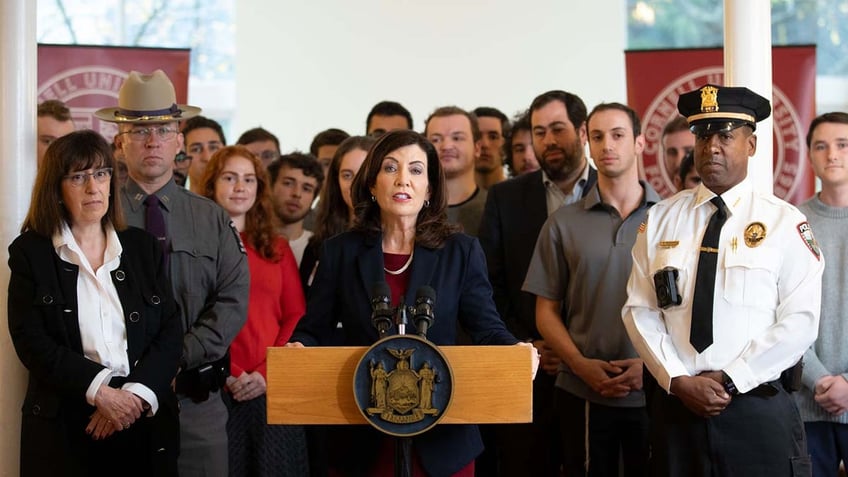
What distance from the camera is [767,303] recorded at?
384cm

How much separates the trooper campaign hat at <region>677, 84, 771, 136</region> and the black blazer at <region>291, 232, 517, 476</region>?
1.03 meters

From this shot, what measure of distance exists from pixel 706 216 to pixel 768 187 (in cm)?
71

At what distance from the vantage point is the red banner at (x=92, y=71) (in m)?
6.88

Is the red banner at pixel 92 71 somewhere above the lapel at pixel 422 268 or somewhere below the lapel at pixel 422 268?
above

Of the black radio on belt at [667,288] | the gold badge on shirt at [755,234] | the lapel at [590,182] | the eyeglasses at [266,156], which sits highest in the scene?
the eyeglasses at [266,156]

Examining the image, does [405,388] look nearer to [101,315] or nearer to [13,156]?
[101,315]

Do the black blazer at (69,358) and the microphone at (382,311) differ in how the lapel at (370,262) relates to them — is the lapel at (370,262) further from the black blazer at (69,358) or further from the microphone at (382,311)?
A: the black blazer at (69,358)

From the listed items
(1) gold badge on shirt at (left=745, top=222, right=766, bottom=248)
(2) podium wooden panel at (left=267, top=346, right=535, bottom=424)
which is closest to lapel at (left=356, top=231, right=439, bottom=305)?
(2) podium wooden panel at (left=267, top=346, right=535, bottom=424)

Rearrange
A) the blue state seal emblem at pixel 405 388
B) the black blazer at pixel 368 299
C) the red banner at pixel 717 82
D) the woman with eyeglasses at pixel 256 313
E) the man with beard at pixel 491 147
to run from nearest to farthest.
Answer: the blue state seal emblem at pixel 405 388 < the black blazer at pixel 368 299 < the woman with eyeglasses at pixel 256 313 < the man with beard at pixel 491 147 < the red banner at pixel 717 82

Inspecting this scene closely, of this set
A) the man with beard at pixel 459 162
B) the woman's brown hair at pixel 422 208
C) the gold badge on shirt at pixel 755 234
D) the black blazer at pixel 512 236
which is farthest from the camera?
the man with beard at pixel 459 162

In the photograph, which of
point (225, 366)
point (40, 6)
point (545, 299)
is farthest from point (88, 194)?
point (40, 6)

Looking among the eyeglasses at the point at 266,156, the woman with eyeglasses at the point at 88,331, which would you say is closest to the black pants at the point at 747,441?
the woman with eyeglasses at the point at 88,331

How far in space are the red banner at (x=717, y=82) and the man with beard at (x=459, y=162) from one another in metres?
1.56

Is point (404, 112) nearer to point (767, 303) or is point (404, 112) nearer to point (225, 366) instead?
point (225, 366)
